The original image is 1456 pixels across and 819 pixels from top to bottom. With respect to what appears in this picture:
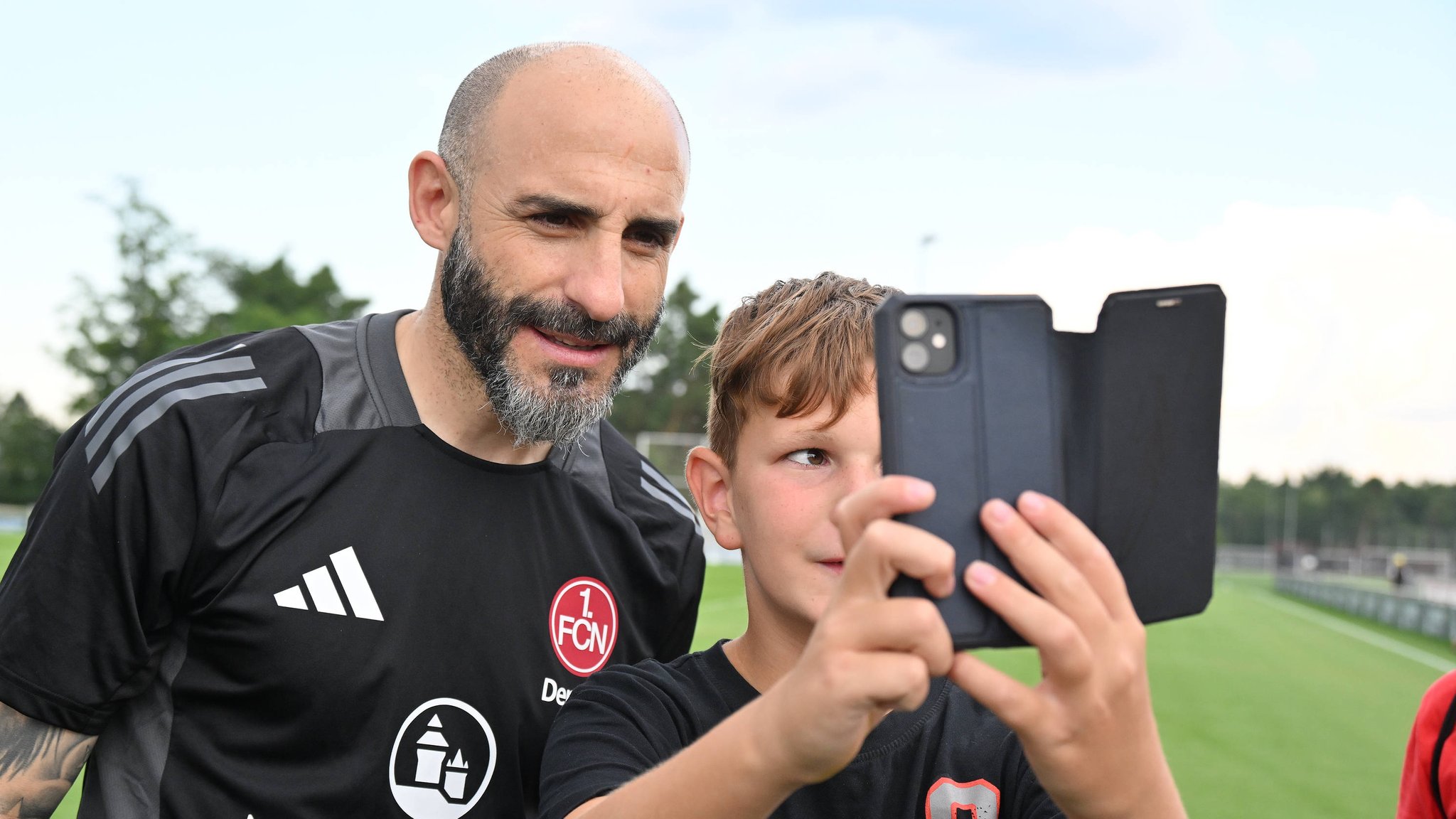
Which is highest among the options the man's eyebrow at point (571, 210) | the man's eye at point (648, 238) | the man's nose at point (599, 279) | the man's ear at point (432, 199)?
the man's ear at point (432, 199)

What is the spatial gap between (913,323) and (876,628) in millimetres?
314

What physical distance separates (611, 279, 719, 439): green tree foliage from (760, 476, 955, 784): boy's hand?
70440 millimetres

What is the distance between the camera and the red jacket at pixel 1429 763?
8.18ft

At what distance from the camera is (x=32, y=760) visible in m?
2.56

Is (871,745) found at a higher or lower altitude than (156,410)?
lower

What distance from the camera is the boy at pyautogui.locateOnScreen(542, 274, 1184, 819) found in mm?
1181

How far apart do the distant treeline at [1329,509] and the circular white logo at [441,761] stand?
106 metres

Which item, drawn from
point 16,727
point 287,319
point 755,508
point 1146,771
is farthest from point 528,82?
point 287,319

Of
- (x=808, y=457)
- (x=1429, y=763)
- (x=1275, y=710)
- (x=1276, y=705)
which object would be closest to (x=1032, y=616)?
(x=808, y=457)

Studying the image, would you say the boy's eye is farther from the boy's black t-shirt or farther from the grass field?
the grass field

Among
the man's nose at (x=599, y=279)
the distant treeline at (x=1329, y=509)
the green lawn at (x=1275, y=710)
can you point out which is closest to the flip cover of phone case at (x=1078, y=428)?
the man's nose at (x=599, y=279)

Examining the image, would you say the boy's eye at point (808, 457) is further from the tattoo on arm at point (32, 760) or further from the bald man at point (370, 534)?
the tattoo on arm at point (32, 760)

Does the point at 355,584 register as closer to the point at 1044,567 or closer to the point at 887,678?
the point at 887,678

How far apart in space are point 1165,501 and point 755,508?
90 cm
